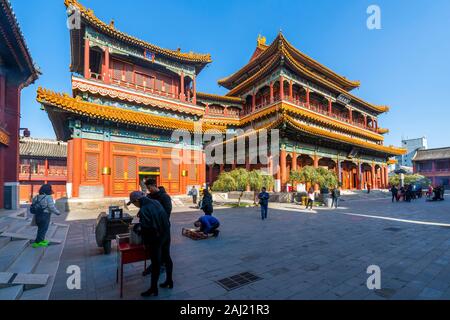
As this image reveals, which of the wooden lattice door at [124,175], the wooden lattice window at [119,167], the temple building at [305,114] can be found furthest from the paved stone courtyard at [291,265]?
the temple building at [305,114]

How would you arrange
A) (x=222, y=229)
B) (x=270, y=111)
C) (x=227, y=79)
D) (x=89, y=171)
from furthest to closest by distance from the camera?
(x=227, y=79), (x=270, y=111), (x=89, y=171), (x=222, y=229)

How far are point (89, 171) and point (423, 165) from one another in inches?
2611

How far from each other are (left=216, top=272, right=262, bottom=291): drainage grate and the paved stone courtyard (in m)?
0.11

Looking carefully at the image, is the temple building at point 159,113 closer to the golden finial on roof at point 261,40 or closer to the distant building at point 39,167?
the golden finial on roof at point 261,40

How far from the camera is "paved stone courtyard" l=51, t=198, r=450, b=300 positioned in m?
3.26

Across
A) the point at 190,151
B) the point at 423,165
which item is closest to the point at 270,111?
the point at 190,151

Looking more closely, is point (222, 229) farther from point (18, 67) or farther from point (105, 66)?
point (105, 66)

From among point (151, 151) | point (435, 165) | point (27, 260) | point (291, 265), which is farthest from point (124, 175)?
point (435, 165)

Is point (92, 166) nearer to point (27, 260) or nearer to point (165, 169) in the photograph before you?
point (165, 169)

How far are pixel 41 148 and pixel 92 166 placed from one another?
2243cm

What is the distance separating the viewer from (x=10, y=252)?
4.82 m

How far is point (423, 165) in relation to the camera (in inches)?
1980

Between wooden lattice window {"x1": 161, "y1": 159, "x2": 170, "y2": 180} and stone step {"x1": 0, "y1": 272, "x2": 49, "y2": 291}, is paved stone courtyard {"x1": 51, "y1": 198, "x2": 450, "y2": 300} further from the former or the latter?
wooden lattice window {"x1": 161, "y1": 159, "x2": 170, "y2": 180}

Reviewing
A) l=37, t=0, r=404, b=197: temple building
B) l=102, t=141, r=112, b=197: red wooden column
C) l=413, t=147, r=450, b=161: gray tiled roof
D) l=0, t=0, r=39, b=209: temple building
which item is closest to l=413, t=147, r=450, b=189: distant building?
l=413, t=147, r=450, b=161: gray tiled roof
